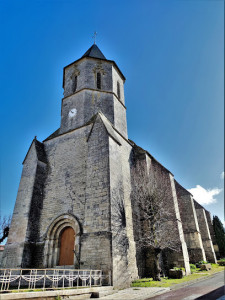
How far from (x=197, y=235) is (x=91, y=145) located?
12.1 meters

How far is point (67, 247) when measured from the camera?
10805 millimetres

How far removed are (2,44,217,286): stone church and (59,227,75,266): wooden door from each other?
0.15ft

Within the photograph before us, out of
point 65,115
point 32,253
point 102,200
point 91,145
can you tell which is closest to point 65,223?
point 32,253

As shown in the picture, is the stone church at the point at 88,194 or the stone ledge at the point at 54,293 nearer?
the stone ledge at the point at 54,293

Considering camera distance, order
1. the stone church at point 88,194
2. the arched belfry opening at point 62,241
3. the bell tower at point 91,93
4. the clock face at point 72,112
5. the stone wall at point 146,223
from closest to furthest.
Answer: the stone church at point 88,194, the arched belfry opening at point 62,241, the stone wall at point 146,223, the bell tower at point 91,93, the clock face at point 72,112

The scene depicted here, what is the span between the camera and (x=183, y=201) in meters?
18.9

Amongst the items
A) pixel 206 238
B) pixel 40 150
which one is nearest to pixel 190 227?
pixel 206 238

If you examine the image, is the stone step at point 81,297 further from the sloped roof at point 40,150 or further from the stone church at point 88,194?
the sloped roof at point 40,150

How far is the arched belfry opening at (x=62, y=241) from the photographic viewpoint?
10.5 metres

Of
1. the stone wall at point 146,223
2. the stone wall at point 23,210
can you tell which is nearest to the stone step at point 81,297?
the stone wall at point 146,223

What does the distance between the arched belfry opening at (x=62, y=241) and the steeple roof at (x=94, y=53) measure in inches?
536

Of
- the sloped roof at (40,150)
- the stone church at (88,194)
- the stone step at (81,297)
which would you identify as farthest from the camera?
the sloped roof at (40,150)

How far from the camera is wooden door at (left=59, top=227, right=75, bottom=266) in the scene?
10.5 meters

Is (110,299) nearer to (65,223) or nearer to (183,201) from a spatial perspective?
(65,223)
